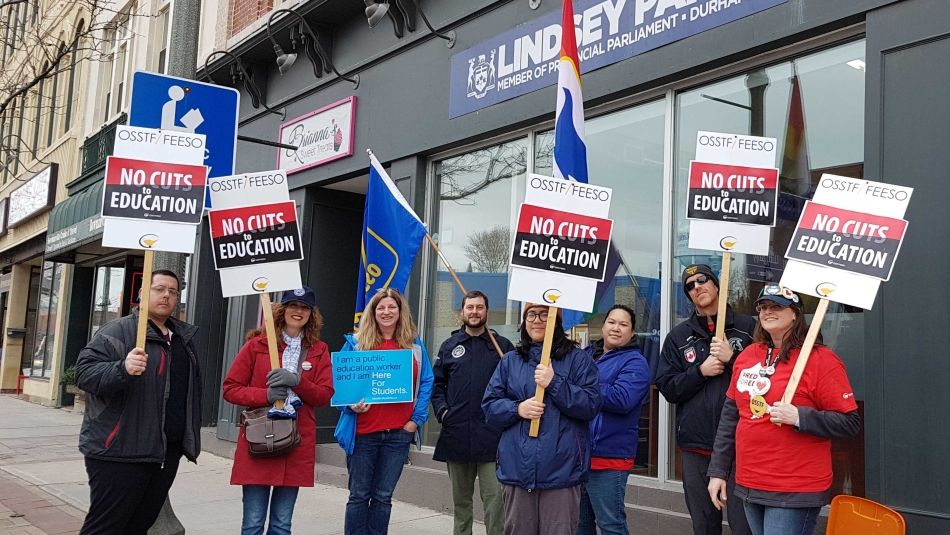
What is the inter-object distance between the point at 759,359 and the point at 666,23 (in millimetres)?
3408

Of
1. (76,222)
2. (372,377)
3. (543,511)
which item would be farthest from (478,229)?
(76,222)

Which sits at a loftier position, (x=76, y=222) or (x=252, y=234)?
(x=76, y=222)

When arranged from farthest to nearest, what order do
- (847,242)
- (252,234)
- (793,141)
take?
(793,141) → (252,234) → (847,242)

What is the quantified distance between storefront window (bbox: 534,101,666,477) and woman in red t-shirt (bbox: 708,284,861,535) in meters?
2.34

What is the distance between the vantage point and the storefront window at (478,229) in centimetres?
798

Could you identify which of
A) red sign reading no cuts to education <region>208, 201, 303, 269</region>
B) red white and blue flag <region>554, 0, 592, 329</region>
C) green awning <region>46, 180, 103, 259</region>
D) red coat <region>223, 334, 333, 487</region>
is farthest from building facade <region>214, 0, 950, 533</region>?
green awning <region>46, 180, 103, 259</region>

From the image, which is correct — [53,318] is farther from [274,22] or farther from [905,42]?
[905,42]

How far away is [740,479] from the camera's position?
3840 millimetres

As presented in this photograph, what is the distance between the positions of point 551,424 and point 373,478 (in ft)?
5.34

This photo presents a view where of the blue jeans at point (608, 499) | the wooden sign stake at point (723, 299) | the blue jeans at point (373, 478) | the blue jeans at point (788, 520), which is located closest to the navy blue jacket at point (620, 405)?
the blue jeans at point (608, 499)

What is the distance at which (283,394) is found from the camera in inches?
183

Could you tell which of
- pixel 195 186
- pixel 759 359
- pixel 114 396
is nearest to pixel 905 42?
pixel 759 359

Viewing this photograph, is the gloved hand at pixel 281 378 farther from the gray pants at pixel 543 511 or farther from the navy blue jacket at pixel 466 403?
the gray pants at pixel 543 511

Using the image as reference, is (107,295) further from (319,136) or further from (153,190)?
(153,190)
